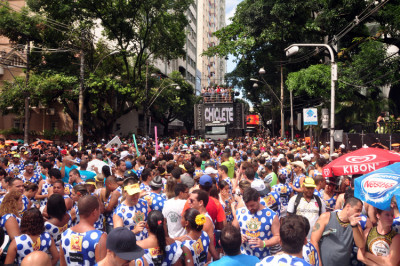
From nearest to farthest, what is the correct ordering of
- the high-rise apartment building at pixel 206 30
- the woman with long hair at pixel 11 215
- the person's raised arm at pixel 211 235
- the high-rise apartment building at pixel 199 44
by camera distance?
the person's raised arm at pixel 211 235 → the woman with long hair at pixel 11 215 → the high-rise apartment building at pixel 199 44 → the high-rise apartment building at pixel 206 30

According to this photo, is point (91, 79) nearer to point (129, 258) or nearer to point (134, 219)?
point (134, 219)

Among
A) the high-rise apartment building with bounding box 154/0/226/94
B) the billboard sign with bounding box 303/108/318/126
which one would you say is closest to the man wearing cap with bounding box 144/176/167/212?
the billboard sign with bounding box 303/108/318/126

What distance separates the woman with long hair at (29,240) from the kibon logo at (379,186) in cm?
354

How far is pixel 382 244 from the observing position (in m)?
3.44

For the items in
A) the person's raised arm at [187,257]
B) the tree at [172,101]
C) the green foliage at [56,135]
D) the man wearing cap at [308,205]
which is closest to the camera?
the person's raised arm at [187,257]

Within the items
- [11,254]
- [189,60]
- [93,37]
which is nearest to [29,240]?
[11,254]

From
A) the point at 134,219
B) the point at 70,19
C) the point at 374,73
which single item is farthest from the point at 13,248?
the point at 70,19

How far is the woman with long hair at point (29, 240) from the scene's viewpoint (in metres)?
3.63

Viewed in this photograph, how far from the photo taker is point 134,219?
458 cm

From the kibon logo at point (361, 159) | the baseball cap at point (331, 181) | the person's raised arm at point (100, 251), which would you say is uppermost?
the kibon logo at point (361, 159)

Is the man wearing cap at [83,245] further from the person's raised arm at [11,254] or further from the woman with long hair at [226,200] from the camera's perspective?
the woman with long hair at [226,200]

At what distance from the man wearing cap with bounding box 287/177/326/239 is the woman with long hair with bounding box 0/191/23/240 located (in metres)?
3.72

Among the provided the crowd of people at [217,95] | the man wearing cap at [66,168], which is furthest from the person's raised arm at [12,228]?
the crowd of people at [217,95]

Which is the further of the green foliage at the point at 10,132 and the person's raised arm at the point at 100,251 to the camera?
the green foliage at the point at 10,132
